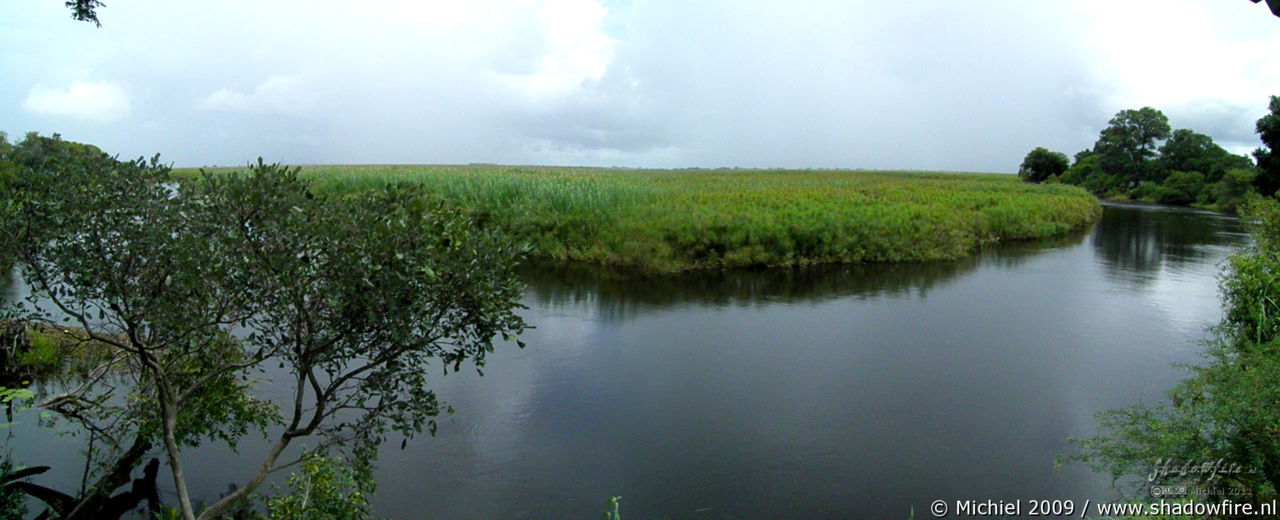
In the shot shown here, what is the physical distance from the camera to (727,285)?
18406 millimetres

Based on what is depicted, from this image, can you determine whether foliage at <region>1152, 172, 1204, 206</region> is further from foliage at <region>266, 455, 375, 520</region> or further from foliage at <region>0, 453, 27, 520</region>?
foliage at <region>0, 453, 27, 520</region>

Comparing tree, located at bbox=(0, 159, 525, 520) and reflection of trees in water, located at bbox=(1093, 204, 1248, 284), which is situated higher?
tree, located at bbox=(0, 159, 525, 520)

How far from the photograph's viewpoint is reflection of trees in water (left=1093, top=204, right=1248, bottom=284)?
23141 millimetres

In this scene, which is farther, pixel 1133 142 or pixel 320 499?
pixel 1133 142

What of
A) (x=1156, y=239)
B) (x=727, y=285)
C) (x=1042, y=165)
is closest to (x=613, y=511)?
(x=727, y=285)

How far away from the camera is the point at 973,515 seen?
7.40 m

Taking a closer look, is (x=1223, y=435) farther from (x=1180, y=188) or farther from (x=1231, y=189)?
(x=1180, y=188)

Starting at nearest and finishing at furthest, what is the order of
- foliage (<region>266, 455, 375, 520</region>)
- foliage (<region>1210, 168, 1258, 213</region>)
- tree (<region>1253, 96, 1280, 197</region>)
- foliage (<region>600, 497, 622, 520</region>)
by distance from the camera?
1. foliage (<region>600, 497, 622, 520</region>)
2. foliage (<region>266, 455, 375, 520</region>)
3. tree (<region>1253, 96, 1280, 197</region>)
4. foliage (<region>1210, 168, 1258, 213</region>)

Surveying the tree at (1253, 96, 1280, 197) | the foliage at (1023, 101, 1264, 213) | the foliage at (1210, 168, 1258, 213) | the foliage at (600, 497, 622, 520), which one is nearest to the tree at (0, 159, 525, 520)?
the foliage at (600, 497, 622, 520)

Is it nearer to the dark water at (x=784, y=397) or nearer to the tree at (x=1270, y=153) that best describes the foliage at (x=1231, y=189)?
the tree at (x=1270, y=153)

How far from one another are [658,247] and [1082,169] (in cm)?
6353

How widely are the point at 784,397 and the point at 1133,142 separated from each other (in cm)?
6799

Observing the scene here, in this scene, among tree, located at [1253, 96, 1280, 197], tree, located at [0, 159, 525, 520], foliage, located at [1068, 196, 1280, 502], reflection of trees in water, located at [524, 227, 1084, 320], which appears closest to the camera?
tree, located at [0, 159, 525, 520]

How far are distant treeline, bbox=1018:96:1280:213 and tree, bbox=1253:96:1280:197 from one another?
15.8 m
